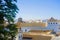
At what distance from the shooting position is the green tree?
576 cm

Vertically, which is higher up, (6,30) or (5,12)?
(5,12)

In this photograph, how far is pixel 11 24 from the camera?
5.97 m

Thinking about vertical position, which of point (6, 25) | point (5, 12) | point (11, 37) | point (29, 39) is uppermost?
point (5, 12)

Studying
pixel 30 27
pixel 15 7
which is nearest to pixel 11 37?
pixel 15 7

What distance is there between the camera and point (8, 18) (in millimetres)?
5828

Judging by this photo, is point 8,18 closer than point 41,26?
Yes

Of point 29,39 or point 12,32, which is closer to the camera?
point 12,32

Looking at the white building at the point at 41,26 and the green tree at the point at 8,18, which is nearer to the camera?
the green tree at the point at 8,18

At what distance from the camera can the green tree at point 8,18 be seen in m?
5.76

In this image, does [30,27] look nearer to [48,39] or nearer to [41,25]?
[41,25]

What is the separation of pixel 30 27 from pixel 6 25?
139 feet

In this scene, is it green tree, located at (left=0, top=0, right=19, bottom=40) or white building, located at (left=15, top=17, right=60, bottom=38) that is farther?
white building, located at (left=15, top=17, right=60, bottom=38)

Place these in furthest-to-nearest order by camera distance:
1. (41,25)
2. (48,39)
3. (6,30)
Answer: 1. (41,25)
2. (48,39)
3. (6,30)

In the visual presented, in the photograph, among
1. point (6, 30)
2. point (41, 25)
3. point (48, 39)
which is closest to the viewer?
point (6, 30)
